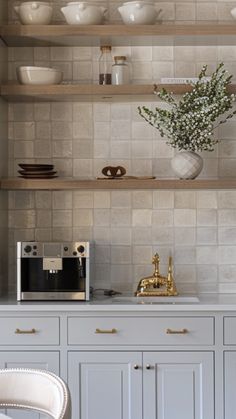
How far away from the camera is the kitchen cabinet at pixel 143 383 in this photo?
11.4 ft

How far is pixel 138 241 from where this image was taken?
4.01 meters

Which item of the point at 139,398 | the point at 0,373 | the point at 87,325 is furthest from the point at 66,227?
the point at 0,373

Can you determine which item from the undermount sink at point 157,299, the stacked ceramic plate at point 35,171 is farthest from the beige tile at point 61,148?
the undermount sink at point 157,299

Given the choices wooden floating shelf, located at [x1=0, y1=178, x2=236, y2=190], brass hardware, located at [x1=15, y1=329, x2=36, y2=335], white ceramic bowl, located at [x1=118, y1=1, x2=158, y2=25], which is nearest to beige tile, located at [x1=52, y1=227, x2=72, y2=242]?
wooden floating shelf, located at [x1=0, y1=178, x2=236, y2=190]

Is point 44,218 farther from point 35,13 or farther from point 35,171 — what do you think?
point 35,13

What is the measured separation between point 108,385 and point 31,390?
125 centimetres

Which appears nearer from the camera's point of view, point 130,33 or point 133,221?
point 130,33

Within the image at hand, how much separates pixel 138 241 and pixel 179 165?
20.6 inches

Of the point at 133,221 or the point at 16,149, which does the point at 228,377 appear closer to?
the point at 133,221

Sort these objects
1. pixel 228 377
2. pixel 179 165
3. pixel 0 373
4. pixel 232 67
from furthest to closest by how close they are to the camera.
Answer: pixel 232 67, pixel 179 165, pixel 228 377, pixel 0 373

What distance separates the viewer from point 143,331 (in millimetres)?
3480

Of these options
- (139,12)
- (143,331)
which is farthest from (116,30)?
(143,331)

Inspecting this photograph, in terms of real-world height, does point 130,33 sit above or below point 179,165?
above

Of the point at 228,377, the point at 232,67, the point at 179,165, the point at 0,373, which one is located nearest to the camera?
the point at 0,373
